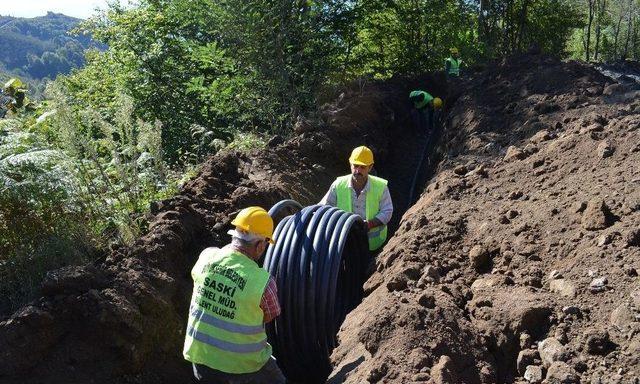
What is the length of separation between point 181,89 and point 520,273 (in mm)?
9032

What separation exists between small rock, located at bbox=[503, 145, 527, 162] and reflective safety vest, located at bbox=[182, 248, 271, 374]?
13.7 feet

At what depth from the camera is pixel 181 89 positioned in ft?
40.9

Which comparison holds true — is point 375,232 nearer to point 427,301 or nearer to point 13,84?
point 427,301

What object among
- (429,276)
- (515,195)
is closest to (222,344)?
(429,276)

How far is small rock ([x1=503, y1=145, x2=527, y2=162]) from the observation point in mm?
7508

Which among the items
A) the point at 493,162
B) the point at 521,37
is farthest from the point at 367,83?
the point at 521,37

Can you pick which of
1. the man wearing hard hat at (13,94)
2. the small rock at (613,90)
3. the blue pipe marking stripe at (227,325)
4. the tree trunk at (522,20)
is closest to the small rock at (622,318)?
the blue pipe marking stripe at (227,325)

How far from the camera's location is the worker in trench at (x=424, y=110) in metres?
13.1

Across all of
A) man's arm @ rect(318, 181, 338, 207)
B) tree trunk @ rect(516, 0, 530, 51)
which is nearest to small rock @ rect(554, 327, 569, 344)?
man's arm @ rect(318, 181, 338, 207)

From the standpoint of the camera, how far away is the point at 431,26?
17281 millimetres

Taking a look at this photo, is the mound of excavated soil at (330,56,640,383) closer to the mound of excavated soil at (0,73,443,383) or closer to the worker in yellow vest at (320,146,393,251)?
the worker in yellow vest at (320,146,393,251)

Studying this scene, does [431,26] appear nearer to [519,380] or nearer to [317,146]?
[317,146]

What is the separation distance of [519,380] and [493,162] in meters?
4.23

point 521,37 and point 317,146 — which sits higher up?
point 521,37
